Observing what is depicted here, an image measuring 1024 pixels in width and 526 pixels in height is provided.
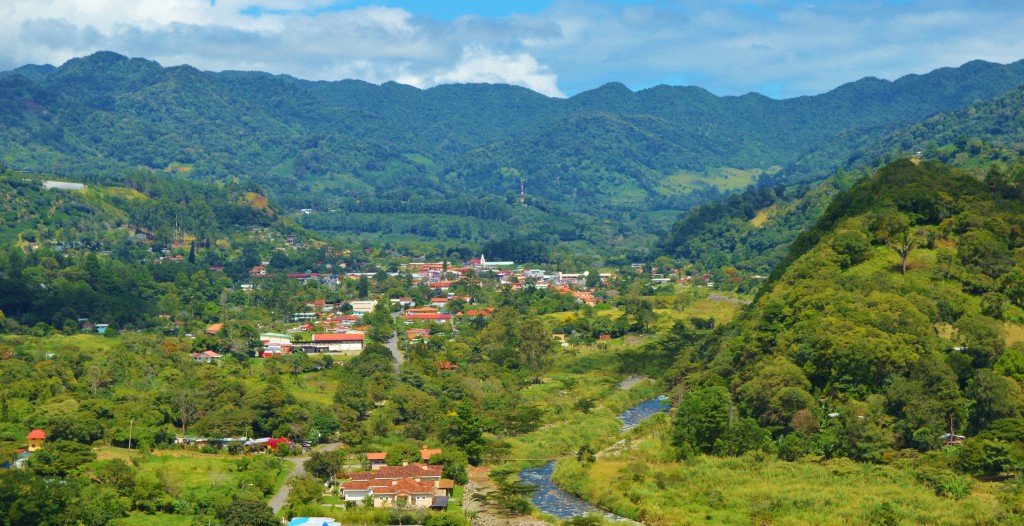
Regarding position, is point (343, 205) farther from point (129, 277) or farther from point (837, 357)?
point (837, 357)

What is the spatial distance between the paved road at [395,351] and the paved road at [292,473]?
39.9ft

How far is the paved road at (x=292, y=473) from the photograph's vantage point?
39.6m

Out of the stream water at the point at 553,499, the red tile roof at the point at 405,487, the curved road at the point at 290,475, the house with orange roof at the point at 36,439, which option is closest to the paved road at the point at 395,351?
the curved road at the point at 290,475

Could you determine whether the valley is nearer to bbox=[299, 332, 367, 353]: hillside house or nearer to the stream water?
the stream water

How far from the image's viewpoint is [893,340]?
153 feet

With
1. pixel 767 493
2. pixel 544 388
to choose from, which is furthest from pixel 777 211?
pixel 767 493

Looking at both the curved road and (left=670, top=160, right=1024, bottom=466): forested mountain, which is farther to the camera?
(left=670, top=160, right=1024, bottom=466): forested mountain

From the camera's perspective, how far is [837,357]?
47.5 meters

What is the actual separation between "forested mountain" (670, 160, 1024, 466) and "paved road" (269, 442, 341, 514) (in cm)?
1526

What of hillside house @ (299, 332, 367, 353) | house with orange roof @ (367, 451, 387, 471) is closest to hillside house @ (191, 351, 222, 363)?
hillside house @ (299, 332, 367, 353)

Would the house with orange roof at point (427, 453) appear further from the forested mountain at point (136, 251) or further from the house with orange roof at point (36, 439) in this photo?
the forested mountain at point (136, 251)

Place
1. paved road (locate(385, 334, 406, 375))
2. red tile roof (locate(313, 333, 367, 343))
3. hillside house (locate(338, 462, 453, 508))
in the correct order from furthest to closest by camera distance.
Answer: red tile roof (locate(313, 333, 367, 343))
paved road (locate(385, 334, 406, 375))
hillside house (locate(338, 462, 453, 508))

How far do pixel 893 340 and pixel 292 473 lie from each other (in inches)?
972

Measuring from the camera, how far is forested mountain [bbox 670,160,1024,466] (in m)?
42.8
